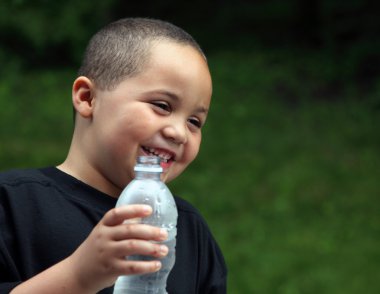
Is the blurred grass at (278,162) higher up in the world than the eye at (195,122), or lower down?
higher up

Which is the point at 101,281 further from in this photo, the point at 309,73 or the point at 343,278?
the point at 309,73

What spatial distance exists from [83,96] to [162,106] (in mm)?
257

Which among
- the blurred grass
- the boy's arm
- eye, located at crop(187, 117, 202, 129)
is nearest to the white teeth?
eye, located at crop(187, 117, 202, 129)

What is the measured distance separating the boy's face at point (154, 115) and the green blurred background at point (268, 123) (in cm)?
366

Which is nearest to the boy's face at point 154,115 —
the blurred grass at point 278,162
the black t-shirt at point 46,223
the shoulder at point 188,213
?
the black t-shirt at point 46,223

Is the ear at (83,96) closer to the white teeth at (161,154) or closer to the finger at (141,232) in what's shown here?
the white teeth at (161,154)

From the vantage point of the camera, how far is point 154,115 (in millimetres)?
1984

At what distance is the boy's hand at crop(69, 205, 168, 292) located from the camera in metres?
1.54

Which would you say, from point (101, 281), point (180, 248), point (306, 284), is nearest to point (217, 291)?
point (180, 248)

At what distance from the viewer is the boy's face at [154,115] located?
6.52 feet

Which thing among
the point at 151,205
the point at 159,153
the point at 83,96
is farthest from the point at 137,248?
the point at 83,96

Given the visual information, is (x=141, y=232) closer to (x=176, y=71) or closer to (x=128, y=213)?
(x=128, y=213)

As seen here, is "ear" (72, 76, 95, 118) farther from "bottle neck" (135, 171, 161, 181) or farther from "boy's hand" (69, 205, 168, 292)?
"boy's hand" (69, 205, 168, 292)

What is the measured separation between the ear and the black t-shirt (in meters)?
0.17
